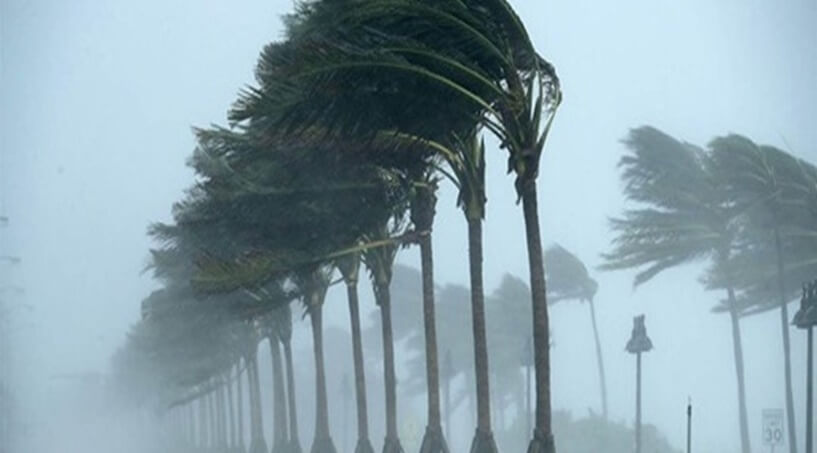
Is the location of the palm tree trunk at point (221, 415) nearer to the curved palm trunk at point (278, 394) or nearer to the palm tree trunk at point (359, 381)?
the curved palm trunk at point (278, 394)

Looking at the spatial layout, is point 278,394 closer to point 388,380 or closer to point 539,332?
point 388,380

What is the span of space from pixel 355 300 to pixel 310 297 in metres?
2.66

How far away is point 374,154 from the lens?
84.9ft

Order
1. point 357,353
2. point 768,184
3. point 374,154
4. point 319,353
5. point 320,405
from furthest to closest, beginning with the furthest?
1. point 768,184
2. point 319,353
3. point 320,405
4. point 357,353
5. point 374,154

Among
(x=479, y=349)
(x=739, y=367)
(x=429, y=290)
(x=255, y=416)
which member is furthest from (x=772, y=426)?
(x=255, y=416)

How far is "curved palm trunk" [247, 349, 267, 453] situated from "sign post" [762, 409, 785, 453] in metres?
28.9

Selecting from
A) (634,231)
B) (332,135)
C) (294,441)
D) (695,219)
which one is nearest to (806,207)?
(695,219)

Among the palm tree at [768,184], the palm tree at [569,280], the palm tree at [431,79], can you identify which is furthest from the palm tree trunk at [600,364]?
the palm tree at [431,79]

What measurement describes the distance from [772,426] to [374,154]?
9.51 meters

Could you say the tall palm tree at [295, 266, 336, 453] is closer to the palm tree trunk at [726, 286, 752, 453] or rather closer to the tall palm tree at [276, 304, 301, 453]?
the tall palm tree at [276, 304, 301, 453]

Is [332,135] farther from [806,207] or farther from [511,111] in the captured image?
[806,207]

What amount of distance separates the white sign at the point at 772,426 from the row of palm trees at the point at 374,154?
6.20m

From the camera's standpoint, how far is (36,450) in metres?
102

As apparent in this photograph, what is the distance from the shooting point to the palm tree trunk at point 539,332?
→ 21.2m
